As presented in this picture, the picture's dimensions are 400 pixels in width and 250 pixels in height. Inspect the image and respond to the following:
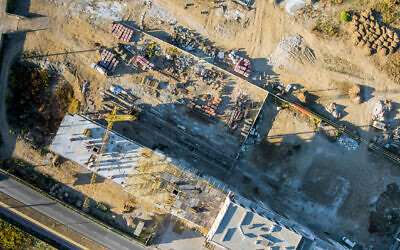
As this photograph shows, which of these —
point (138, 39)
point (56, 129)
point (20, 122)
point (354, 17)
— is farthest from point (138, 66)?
point (354, 17)

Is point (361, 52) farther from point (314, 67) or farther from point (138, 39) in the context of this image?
point (138, 39)

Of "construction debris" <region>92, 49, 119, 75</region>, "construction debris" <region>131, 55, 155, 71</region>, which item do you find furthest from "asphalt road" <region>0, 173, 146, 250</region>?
"construction debris" <region>131, 55, 155, 71</region>

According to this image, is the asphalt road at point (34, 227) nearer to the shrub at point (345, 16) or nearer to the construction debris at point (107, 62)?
the construction debris at point (107, 62)

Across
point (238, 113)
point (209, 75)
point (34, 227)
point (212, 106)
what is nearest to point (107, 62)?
point (209, 75)

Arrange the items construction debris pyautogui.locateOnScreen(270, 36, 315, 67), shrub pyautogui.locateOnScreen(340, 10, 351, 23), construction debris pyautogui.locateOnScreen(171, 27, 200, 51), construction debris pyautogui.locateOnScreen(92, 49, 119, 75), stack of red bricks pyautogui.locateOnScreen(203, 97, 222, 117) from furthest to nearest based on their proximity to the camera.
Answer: construction debris pyautogui.locateOnScreen(270, 36, 315, 67) < shrub pyautogui.locateOnScreen(340, 10, 351, 23) < construction debris pyautogui.locateOnScreen(171, 27, 200, 51) < stack of red bricks pyautogui.locateOnScreen(203, 97, 222, 117) < construction debris pyautogui.locateOnScreen(92, 49, 119, 75)

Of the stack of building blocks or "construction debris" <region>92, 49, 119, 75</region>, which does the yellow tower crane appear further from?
the stack of building blocks

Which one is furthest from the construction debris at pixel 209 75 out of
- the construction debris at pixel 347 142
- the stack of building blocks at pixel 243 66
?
the construction debris at pixel 347 142

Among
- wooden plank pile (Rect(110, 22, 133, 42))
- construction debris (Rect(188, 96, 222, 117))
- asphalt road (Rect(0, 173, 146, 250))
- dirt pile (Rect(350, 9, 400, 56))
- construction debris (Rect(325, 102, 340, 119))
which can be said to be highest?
dirt pile (Rect(350, 9, 400, 56))
